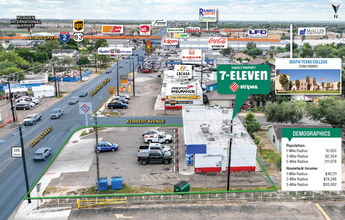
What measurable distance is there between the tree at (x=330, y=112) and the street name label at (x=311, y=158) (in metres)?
28.6

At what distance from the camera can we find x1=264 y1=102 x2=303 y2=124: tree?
4078 cm

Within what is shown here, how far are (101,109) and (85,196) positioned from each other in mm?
30105

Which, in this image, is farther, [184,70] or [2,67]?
[2,67]

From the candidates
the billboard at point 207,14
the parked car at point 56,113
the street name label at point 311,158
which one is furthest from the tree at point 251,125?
the billboard at point 207,14

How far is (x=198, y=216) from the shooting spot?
22.4 metres

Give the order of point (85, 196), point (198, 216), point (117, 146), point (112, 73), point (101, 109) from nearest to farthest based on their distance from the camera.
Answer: point (198, 216) < point (85, 196) < point (117, 146) < point (101, 109) < point (112, 73)

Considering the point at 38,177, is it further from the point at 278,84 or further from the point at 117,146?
the point at 278,84

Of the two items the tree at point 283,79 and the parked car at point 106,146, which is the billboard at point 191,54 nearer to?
the tree at point 283,79

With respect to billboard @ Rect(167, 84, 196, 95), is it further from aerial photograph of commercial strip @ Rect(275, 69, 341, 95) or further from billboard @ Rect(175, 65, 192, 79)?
aerial photograph of commercial strip @ Rect(275, 69, 341, 95)

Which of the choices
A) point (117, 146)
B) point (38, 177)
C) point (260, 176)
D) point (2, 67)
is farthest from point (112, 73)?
point (260, 176)

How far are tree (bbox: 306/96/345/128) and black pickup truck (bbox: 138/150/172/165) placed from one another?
23.1m

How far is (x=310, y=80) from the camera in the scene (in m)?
33.4

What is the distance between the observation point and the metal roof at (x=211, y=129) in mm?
30295

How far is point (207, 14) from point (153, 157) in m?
61.0
